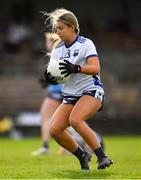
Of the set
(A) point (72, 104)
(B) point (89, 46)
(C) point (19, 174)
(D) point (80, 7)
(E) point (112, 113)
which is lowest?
(E) point (112, 113)

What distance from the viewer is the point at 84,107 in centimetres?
1118

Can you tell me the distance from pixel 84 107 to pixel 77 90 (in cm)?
31

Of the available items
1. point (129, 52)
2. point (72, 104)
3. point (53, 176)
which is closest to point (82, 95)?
point (72, 104)

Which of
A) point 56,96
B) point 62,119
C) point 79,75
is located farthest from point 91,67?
point 56,96

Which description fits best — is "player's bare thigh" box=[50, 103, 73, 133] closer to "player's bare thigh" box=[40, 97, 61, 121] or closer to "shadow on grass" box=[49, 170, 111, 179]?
"shadow on grass" box=[49, 170, 111, 179]

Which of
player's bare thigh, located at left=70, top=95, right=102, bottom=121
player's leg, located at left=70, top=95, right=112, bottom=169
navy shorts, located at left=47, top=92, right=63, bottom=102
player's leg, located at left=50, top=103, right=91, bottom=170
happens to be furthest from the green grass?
navy shorts, located at left=47, top=92, right=63, bottom=102

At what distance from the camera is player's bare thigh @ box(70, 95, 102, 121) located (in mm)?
11133

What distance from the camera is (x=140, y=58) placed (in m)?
26.8

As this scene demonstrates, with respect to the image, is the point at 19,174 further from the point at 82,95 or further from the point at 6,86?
the point at 6,86

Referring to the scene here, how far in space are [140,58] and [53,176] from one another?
1633cm

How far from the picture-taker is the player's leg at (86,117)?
11.1 metres

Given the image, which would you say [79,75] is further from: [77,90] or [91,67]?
[91,67]

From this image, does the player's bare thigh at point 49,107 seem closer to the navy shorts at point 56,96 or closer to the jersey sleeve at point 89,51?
the navy shorts at point 56,96

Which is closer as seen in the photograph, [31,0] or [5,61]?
[5,61]
